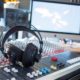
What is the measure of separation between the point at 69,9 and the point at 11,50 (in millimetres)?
537

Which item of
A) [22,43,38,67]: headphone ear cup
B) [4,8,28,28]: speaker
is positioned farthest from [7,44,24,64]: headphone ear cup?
[4,8,28,28]: speaker

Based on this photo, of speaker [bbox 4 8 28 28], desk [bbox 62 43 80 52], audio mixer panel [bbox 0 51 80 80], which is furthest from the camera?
speaker [bbox 4 8 28 28]

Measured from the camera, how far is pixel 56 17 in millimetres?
1259

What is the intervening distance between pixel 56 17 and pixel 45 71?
48 cm

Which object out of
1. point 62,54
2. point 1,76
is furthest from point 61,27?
point 1,76

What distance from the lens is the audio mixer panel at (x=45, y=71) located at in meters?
0.83

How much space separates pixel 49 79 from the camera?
83 cm

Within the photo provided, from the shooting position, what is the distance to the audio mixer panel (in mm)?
829

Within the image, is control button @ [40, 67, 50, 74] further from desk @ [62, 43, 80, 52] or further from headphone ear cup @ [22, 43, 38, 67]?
desk @ [62, 43, 80, 52]

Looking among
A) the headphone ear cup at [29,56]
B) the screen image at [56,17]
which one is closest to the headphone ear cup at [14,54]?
the headphone ear cup at [29,56]

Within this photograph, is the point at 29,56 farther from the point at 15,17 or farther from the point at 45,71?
the point at 15,17

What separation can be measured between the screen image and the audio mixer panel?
11.5 inches

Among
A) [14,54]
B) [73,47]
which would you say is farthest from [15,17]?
[14,54]

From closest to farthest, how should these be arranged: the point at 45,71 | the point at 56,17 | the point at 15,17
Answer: the point at 45,71 < the point at 56,17 < the point at 15,17
